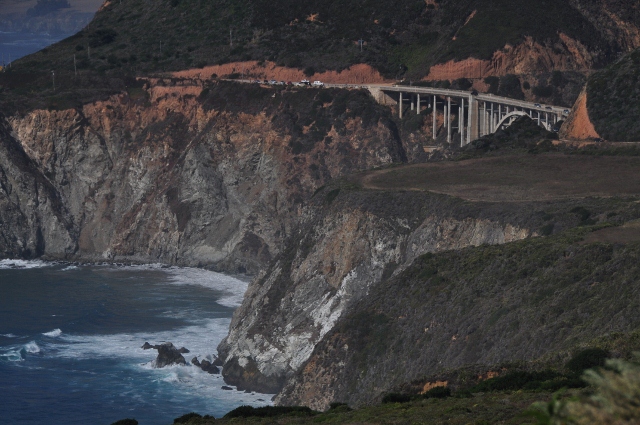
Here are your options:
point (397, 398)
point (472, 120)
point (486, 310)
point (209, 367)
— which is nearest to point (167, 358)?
point (209, 367)

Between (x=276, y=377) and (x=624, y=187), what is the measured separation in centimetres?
2704

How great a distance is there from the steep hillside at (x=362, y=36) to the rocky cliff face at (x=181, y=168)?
10.4 meters

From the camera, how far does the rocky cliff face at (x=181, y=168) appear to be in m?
124

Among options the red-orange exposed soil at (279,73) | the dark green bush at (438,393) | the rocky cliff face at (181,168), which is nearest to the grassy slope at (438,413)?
the dark green bush at (438,393)

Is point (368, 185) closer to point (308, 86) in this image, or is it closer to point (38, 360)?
point (38, 360)

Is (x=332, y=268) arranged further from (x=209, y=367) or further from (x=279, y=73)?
(x=279, y=73)

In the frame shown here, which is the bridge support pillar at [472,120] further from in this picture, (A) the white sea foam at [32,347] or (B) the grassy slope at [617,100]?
(A) the white sea foam at [32,347]

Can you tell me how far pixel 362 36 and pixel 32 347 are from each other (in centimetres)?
6699

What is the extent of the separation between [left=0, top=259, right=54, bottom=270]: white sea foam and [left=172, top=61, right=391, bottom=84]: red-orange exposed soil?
97.5 feet

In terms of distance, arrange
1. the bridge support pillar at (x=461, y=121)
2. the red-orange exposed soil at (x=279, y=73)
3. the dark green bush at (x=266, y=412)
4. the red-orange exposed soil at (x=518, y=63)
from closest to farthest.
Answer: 1. the dark green bush at (x=266, y=412)
2. the bridge support pillar at (x=461, y=121)
3. the red-orange exposed soil at (x=518, y=63)
4. the red-orange exposed soil at (x=279, y=73)

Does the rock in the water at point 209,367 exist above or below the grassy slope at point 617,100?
below

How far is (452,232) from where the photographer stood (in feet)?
246

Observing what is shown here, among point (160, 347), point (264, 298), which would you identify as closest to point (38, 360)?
point (160, 347)

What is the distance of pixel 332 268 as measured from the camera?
83375 millimetres
